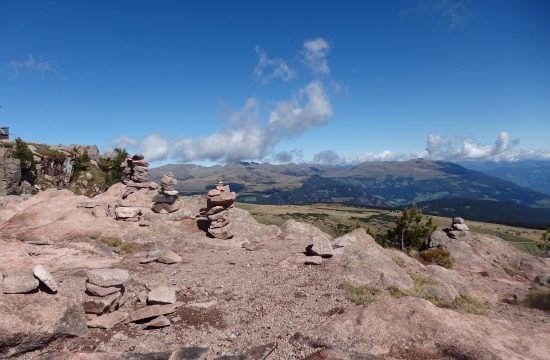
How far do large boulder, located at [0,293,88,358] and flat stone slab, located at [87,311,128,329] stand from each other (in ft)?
2.28

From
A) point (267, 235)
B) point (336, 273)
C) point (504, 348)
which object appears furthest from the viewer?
point (267, 235)

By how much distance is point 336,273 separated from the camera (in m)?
27.8

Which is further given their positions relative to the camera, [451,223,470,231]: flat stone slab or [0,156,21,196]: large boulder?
[0,156,21,196]: large boulder

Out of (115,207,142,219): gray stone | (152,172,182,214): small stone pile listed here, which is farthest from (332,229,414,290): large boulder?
(115,207,142,219): gray stone

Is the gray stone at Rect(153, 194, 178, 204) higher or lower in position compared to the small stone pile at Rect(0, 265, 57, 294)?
higher

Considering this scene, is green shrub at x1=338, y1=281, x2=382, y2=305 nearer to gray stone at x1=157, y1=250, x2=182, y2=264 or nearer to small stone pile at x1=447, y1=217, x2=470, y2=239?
gray stone at x1=157, y1=250, x2=182, y2=264

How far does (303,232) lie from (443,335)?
97.3 ft

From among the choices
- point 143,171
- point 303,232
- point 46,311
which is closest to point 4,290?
point 46,311

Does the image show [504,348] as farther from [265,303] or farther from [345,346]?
[265,303]

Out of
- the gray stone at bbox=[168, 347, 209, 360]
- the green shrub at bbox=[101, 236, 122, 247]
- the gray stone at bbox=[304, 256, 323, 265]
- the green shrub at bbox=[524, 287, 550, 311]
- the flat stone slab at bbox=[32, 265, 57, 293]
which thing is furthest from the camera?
the green shrub at bbox=[101, 236, 122, 247]

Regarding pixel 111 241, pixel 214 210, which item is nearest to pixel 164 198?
pixel 214 210

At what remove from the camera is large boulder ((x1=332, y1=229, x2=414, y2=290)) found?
26781mm

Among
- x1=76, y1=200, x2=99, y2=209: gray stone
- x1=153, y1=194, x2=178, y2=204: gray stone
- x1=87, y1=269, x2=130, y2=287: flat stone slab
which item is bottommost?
x1=87, y1=269, x2=130, y2=287: flat stone slab

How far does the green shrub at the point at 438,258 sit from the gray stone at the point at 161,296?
111 feet
